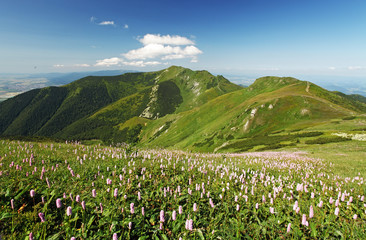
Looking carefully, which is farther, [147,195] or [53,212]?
[147,195]

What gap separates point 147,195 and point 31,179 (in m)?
3.87

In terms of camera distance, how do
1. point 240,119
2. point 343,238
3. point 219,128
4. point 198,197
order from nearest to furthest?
point 343,238 → point 198,197 → point 240,119 → point 219,128

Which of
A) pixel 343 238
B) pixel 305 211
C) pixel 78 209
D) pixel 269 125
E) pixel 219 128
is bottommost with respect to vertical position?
pixel 219 128

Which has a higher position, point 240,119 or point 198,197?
point 198,197

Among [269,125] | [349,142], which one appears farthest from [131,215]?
[269,125]

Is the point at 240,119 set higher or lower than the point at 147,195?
lower

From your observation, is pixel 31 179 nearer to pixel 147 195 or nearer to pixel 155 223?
pixel 147 195

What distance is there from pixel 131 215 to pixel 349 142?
1685 inches

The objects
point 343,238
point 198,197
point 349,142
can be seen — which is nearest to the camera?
point 343,238

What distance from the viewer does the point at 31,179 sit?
563 cm

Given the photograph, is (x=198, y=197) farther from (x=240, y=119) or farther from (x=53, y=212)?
(x=240, y=119)

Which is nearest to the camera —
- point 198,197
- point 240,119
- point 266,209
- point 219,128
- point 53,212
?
point 53,212

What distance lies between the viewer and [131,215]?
13.8 ft

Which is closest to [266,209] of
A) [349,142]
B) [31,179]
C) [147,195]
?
[147,195]
